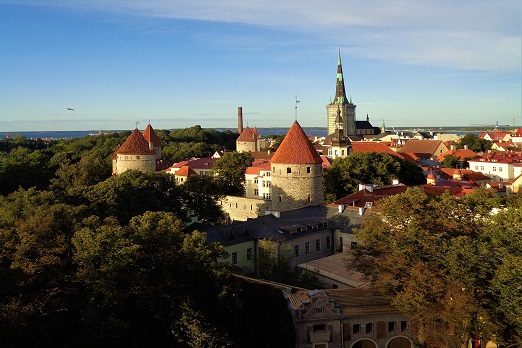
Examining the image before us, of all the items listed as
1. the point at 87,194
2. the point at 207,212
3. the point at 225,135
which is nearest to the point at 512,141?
the point at 225,135

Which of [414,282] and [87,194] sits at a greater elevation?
[87,194]

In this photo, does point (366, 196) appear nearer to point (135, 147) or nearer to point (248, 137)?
point (135, 147)

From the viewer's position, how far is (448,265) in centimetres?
1723

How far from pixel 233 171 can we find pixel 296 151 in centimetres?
1407

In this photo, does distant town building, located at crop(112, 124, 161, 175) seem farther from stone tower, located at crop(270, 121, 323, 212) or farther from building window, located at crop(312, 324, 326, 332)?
building window, located at crop(312, 324, 326, 332)

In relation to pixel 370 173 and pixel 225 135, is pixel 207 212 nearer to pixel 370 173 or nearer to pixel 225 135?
pixel 370 173

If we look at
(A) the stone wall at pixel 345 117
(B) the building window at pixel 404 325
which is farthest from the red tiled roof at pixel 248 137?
(B) the building window at pixel 404 325

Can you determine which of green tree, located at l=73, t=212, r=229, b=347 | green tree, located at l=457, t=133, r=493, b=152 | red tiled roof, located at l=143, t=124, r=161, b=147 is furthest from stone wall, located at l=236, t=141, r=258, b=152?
green tree, located at l=73, t=212, r=229, b=347

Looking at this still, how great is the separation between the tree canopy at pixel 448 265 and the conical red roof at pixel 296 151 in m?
12.9

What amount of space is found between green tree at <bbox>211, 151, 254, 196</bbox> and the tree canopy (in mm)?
26397

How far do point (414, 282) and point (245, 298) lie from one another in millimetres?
5583

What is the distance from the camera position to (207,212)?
108 feet

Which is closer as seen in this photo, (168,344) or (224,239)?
(168,344)

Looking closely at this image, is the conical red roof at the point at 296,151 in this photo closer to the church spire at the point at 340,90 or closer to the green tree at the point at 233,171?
the green tree at the point at 233,171
